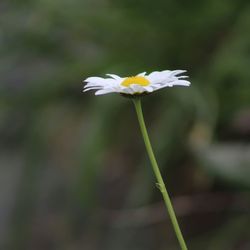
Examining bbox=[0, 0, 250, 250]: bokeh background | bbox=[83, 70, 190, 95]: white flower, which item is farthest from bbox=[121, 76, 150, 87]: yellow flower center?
bbox=[0, 0, 250, 250]: bokeh background

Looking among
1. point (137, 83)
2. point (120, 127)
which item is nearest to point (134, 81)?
point (137, 83)

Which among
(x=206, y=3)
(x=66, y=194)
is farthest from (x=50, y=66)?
(x=206, y=3)

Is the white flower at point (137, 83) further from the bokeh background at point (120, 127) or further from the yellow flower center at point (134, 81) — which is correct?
the bokeh background at point (120, 127)

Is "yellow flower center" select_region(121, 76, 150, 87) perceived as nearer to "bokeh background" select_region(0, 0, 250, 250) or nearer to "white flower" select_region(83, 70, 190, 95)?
"white flower" select_region(83, 70, 190, 95)

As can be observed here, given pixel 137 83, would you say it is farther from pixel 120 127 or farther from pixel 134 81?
pixel 120 127

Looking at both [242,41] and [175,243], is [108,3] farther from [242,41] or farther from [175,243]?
[175,243]

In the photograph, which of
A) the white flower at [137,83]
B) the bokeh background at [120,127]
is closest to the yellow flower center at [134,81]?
the white flower at [137,83]
